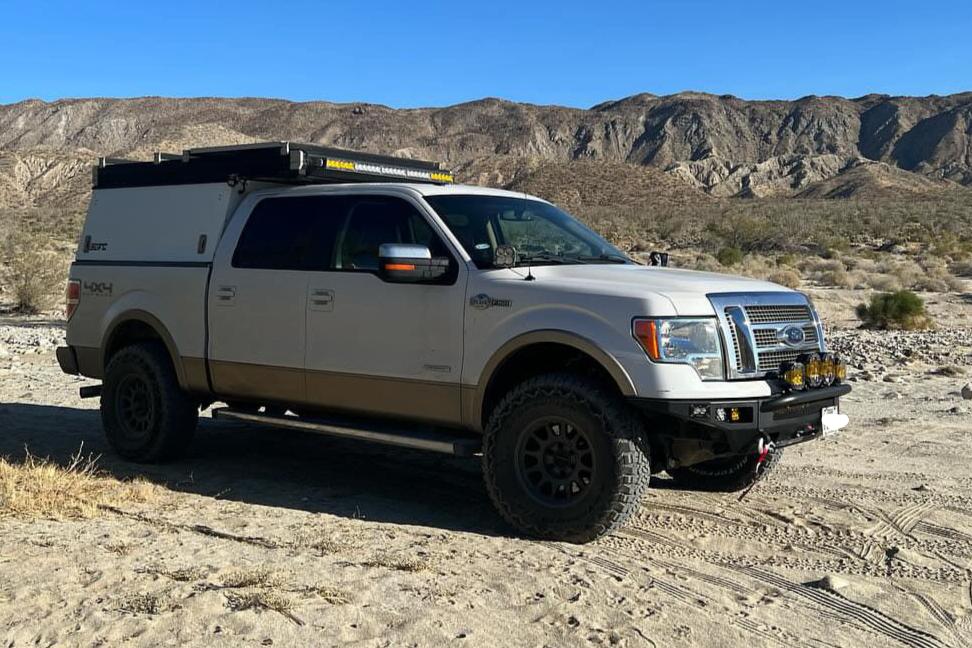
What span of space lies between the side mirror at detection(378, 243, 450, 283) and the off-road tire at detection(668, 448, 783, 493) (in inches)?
92.9

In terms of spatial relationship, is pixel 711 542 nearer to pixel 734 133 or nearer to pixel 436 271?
pixel 436 271

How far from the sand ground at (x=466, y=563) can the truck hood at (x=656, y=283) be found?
139 centimetres

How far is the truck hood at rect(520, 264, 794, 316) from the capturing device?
18.4 feet

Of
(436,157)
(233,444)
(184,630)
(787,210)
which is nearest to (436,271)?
(184,630)

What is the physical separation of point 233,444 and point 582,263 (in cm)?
406

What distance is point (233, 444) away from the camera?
9109 mm

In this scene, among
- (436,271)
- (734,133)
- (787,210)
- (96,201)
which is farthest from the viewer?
(734,133)

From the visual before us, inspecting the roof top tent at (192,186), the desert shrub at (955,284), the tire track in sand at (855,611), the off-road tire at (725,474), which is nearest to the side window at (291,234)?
the roof top tent at (192,186)

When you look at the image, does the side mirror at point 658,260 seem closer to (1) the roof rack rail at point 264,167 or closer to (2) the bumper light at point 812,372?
(2) the bumper light at point 812,372

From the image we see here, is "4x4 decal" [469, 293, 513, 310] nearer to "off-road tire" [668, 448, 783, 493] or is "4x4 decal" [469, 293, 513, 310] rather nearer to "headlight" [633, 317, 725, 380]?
"headlight" [633, 317, 725, 380]

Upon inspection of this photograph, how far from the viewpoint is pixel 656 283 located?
5801mm

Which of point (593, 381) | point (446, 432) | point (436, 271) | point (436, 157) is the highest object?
point (436, 157)

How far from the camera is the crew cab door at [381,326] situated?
6293mm

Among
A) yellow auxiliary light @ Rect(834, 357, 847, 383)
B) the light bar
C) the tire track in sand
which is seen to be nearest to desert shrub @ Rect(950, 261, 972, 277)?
the light bar
